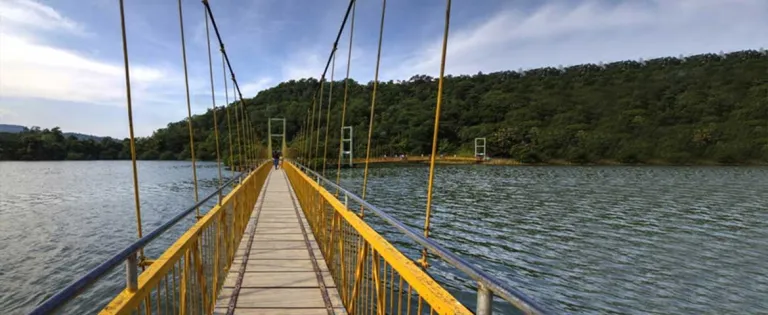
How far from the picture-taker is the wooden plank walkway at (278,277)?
3256 mm

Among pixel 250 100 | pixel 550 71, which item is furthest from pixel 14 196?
pixel 550 71

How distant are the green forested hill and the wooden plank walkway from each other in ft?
194

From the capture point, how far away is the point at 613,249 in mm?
11578

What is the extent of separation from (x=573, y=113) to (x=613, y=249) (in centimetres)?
9202

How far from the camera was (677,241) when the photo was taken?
1269 centimetres

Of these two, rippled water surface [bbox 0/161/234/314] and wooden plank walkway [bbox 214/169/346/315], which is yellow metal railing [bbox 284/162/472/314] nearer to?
wooden plank walkway [bbox 214/169/346/315]

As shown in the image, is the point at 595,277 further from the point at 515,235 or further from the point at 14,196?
the point at 14,196

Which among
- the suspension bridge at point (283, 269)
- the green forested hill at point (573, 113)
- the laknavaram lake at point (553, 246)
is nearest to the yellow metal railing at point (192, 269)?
the suspension bridge at point (283, 269)

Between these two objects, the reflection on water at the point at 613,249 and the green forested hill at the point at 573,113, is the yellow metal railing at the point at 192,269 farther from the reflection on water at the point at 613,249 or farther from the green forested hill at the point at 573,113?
the green forested hill at the point at 573,113

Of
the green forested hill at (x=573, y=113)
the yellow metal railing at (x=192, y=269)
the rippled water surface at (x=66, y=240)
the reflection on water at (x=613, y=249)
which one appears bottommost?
the rippled water surface at (x=66, y=240)

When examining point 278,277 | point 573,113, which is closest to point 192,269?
point 278,277

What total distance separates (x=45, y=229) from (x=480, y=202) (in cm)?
1918

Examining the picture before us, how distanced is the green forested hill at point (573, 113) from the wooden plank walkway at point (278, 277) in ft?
194

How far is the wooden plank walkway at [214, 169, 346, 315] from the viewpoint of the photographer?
10.7ft
